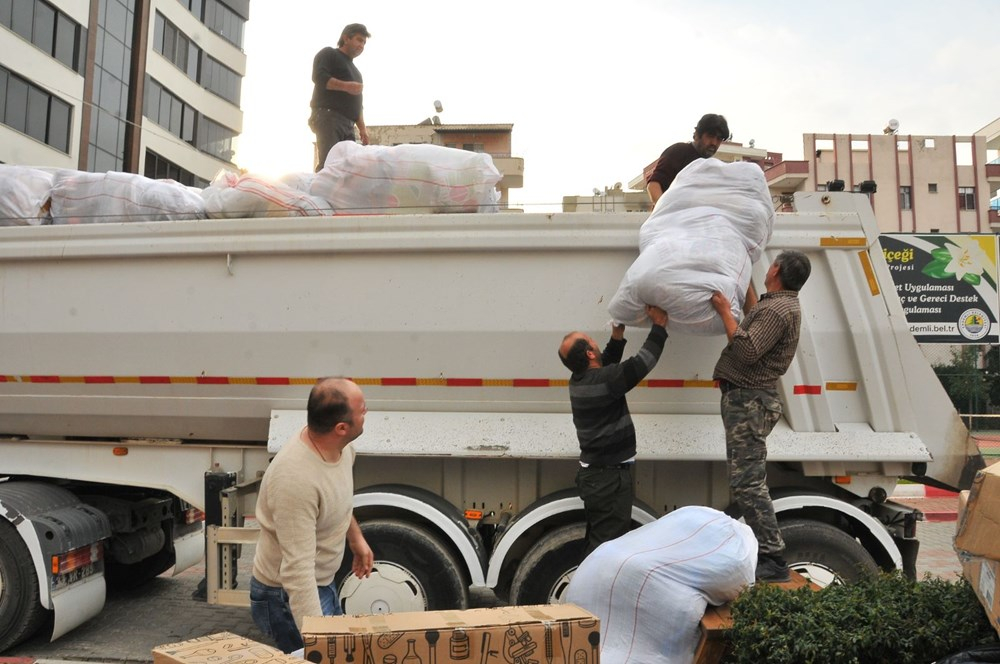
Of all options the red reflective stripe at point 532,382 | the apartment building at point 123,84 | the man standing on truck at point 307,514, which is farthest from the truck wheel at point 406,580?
the apartment building at point 123,84

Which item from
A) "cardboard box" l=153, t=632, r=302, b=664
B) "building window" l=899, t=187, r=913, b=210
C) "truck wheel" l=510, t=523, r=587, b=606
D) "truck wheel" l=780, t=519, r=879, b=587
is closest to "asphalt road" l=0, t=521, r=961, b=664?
"truck wheel" l=780, t=519, r=879, b=587

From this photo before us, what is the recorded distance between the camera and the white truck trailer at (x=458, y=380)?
3953 millimetres

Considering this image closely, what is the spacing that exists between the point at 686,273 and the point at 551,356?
85 cm

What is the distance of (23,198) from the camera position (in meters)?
4.57

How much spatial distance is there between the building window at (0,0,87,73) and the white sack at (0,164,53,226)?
1607cm

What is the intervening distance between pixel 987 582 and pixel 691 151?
2777mm

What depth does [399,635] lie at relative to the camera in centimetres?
233

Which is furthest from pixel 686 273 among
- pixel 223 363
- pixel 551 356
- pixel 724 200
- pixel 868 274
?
pixel 223 363

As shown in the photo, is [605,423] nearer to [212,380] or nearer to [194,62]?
[212,380]

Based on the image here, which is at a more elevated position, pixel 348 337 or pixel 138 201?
pixel 138 201

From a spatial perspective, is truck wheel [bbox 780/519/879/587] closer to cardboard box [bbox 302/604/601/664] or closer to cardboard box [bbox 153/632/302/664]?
cardboard box [bbox 302/604/601/664]

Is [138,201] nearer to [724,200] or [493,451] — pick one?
[493,451]

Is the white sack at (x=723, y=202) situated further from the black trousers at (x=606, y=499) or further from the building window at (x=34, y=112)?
the building window at (x=34, y=112)

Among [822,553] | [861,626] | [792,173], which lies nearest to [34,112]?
[822,553]
